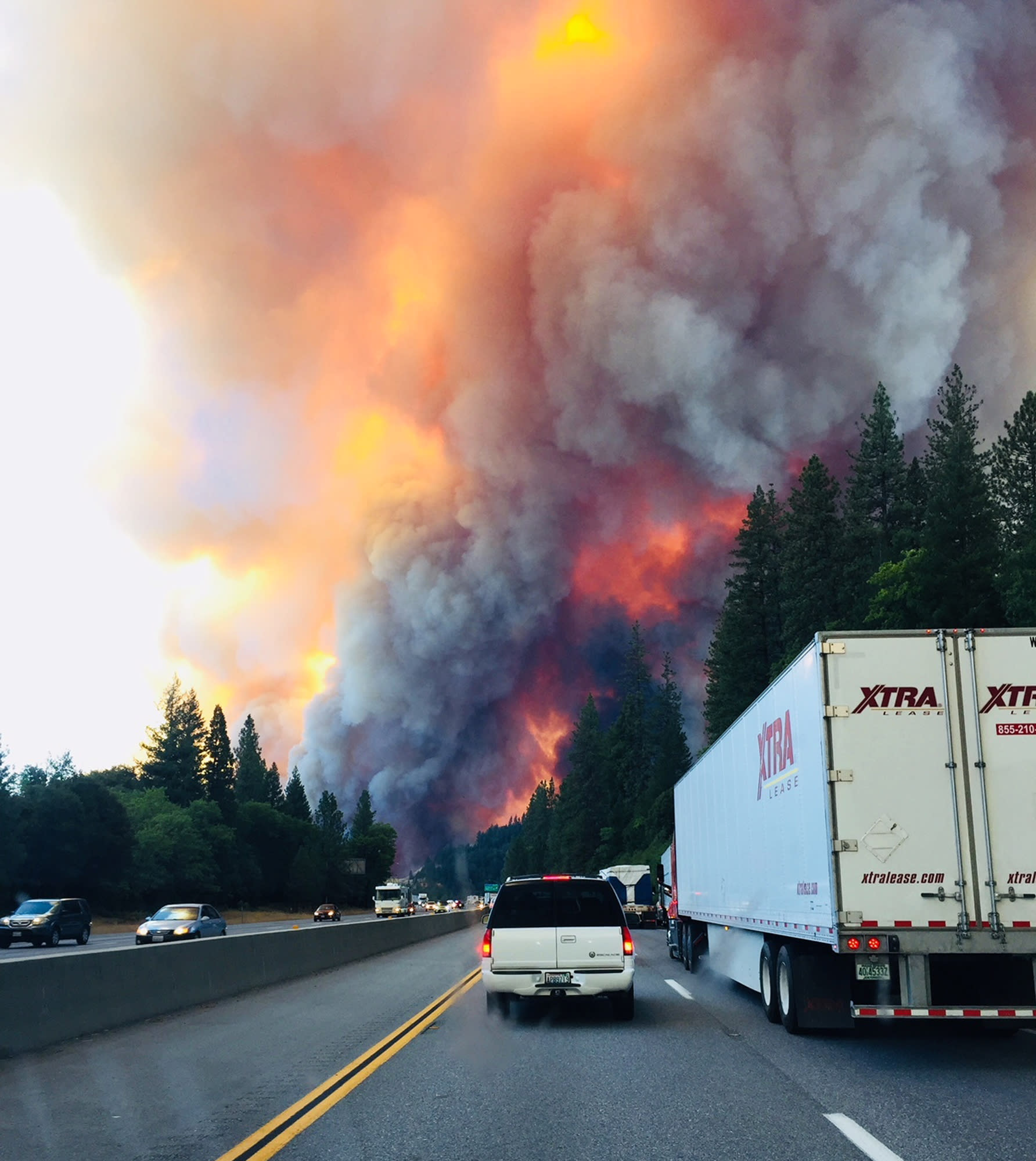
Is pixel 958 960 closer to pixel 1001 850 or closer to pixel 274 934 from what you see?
pixel 1001 850

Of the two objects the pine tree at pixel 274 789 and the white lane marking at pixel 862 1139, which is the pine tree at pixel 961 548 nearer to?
the white lane marking at pixel 862 1139

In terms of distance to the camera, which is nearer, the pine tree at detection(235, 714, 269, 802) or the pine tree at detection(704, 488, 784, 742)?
the pine tree at detection(704, 488, 784, 742)

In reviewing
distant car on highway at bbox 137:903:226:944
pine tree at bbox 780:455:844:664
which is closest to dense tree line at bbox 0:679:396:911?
distant car on highway at bbox 137:903:226:944

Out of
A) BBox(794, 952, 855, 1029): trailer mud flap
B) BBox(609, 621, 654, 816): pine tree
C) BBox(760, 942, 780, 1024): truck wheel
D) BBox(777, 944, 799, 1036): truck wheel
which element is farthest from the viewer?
BBox(609, 621, 654, 816): pine tree

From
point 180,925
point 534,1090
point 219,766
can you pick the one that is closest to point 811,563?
point 180,925

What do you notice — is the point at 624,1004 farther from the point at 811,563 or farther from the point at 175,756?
the point at 175,756

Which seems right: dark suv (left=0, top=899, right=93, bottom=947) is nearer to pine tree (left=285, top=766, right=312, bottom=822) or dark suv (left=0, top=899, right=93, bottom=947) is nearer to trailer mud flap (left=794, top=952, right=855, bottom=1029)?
trailer mud flap (left=794, top=952, right=855, bottom=1029)

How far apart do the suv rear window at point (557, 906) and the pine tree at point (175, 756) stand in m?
126

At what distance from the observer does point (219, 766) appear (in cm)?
14862

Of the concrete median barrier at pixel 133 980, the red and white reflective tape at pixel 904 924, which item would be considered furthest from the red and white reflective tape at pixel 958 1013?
the concrete median barrier at pixel 133 980

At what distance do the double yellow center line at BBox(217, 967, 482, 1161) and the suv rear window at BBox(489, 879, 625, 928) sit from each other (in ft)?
5.41

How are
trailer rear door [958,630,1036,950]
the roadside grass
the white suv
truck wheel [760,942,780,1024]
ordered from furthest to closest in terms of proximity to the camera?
the roadside grass
the white suv
truck wheel [760,942,780,1024]
trailer rear door [958,630,1036,950]

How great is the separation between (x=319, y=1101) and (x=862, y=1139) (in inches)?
157

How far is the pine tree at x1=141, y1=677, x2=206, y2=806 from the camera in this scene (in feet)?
447
